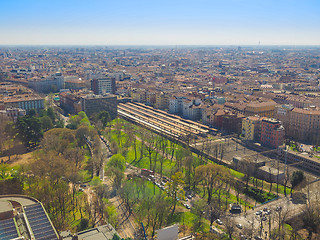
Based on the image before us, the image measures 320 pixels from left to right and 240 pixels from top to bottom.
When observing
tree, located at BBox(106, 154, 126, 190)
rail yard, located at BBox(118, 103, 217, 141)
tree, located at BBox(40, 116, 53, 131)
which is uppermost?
tree, located at BBox(40, 116, 53, 131)

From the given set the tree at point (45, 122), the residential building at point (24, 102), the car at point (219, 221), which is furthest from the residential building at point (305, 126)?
the residential building at point (24, 102)

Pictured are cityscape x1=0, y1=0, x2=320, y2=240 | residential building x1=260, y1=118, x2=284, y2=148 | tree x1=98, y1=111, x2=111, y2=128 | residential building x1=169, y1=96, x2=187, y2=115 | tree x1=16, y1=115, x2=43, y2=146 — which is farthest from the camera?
residential building x1=169, y1=96, x2=187, y2=115

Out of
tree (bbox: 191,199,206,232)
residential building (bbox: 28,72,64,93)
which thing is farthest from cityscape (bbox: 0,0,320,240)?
residential building (bbox: 28,72,64,93)

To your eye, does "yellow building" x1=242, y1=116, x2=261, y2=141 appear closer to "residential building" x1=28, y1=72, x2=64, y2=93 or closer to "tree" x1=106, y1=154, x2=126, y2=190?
"tree" x1=106, y1=154, x2=126, y2=190

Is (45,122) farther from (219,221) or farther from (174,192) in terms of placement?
(219,221)

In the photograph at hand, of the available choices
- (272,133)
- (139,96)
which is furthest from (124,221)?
(139,96)

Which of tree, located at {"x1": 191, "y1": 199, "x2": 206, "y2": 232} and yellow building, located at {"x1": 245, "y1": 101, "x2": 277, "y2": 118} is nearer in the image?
tree, located at {"x1": 191, "y1": 199, "x2": 206, "y2": 232}

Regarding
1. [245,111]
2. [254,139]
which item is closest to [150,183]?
[254,139]
